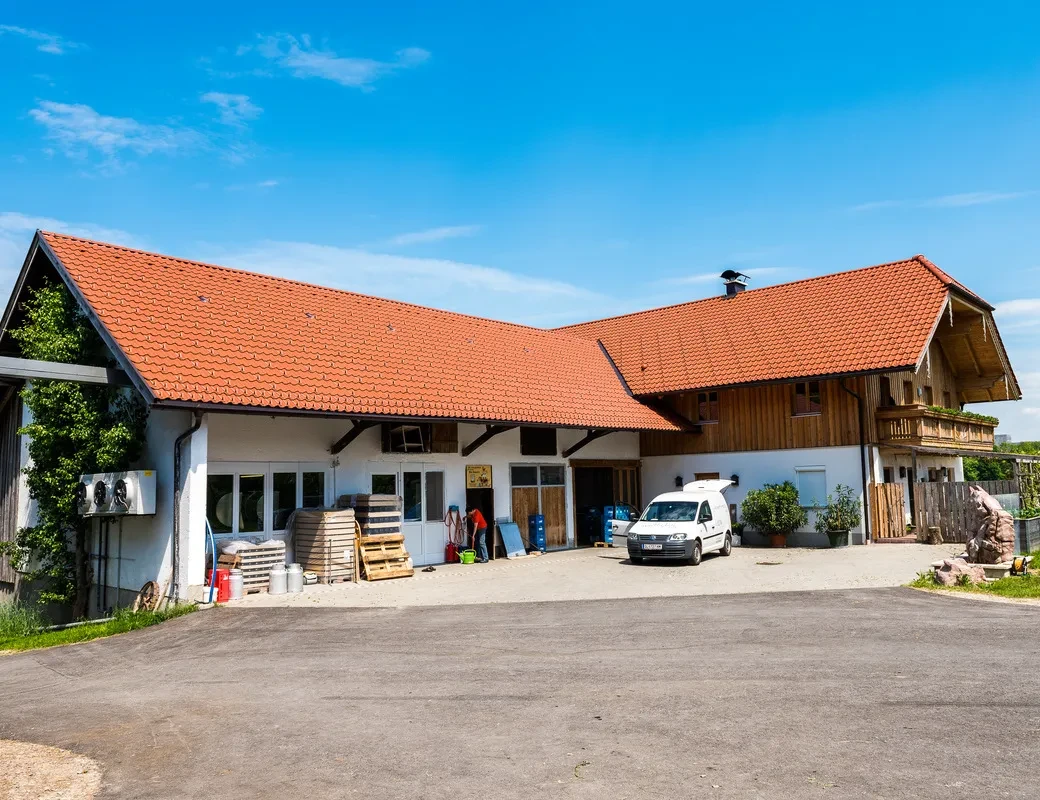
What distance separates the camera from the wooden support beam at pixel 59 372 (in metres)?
13.2

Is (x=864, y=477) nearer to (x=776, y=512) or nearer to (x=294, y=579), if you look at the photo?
(x=776, y=512)

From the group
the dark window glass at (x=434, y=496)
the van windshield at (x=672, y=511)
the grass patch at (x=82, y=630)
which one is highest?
the dark window glass at (x=434, y=496)

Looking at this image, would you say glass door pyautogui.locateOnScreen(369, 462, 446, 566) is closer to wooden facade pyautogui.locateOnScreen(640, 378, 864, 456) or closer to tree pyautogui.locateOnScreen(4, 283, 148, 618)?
tree pyautogui.locateOnScreen(4, 283, 148, 618)

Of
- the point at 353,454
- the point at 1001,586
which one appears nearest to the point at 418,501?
the point at 353,454

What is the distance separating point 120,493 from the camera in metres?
14.5

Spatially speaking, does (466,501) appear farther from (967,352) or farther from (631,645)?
(967,352)

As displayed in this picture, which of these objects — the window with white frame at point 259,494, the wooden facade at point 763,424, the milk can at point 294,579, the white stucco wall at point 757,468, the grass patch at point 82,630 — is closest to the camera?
the grass patch at point 82,630

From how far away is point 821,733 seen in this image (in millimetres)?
6789

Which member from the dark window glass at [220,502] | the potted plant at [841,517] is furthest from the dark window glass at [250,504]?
the potted plant at [841,517]

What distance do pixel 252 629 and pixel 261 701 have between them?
14.0 feet

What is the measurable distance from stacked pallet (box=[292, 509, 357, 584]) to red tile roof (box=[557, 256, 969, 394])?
12832mm

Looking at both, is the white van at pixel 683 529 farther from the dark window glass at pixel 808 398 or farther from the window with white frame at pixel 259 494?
the window with white frame at pixel 259 494

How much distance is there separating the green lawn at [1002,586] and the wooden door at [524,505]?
1037 cm

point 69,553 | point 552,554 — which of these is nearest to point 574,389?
point 552,554
